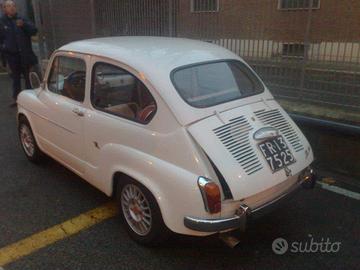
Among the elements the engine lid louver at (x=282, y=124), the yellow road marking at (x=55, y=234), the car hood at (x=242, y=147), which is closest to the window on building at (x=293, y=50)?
the engine lid louver at (x=282, y=124)

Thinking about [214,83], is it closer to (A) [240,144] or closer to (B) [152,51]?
(B) [152,51]

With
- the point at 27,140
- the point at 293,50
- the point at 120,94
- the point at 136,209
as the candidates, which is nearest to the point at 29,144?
the point at 27,140

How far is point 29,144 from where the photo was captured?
15.9 ft

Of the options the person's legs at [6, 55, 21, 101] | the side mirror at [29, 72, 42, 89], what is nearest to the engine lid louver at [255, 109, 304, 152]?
the side mirror at [29, 72, 42, 89]

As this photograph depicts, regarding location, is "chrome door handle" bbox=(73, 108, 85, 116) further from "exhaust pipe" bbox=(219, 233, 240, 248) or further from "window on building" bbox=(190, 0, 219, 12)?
"window on building" bbox=(190, 0, 219, 12)

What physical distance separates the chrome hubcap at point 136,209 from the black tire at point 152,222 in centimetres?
1

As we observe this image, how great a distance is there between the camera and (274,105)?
135 inches

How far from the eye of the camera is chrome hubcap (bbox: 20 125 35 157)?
476 centimetres

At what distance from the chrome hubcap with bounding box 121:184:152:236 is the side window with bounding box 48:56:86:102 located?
106cm

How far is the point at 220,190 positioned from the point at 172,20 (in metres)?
4.54

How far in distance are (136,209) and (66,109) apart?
1317 mm

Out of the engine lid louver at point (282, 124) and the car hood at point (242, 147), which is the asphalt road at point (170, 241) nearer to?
the car hood at point (242, 147)

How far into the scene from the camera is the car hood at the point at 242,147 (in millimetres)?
2703

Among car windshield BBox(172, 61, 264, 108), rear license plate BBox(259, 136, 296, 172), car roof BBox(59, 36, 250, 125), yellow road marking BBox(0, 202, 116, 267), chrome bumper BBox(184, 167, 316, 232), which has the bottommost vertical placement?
yellow road marking BBox(0, 202, 116, 267)
